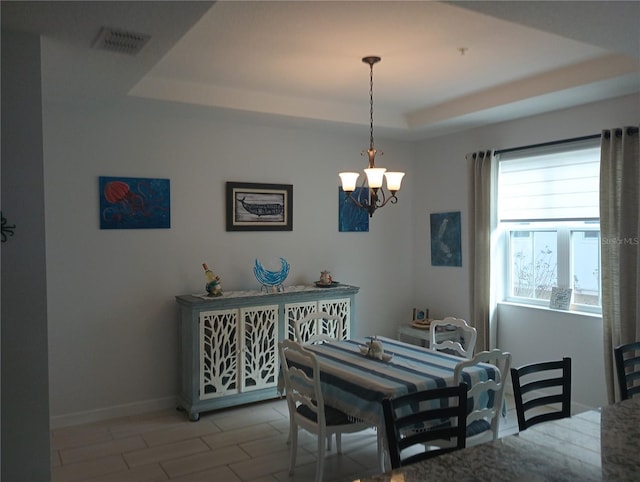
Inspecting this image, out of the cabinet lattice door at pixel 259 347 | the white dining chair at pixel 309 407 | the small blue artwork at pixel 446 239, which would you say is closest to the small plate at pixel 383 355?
the white dining chair at pixel 309 407

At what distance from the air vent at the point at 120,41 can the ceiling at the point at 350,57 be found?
4cm

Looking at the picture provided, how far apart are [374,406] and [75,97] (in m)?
2.97

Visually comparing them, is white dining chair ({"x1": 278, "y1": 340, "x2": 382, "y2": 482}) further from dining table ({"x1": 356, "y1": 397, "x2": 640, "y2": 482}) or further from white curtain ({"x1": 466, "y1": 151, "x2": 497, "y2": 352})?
white curtain ({"x1": 466, "y1": 151, "x2": 497, "y2": 352})

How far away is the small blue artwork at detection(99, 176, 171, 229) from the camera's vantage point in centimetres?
414

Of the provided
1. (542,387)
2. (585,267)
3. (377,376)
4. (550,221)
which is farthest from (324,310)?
(542,387)

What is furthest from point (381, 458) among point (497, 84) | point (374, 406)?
point (497, 84)

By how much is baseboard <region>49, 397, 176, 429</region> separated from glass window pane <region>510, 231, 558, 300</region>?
3.25 m

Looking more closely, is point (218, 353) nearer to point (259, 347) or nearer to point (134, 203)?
point (259, 347)

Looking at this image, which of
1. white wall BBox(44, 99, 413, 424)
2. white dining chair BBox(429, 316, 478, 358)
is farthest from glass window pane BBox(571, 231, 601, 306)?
white wall BBox(44, 99, 413, 424)

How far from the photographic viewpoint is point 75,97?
147 inches

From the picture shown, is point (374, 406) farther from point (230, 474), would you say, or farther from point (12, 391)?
point (12, 391)

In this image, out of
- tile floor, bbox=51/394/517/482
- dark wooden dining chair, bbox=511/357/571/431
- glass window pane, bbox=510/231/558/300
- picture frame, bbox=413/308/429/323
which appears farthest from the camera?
picture frame, bbox=413/308/429/323

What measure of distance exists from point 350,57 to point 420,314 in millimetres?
3066

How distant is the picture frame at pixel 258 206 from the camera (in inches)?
185
